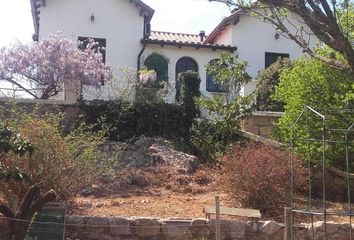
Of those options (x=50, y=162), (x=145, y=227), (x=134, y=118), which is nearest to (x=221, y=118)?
(x=134, y=118)

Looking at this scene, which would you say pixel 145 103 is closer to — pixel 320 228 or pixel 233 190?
pixel 233 190

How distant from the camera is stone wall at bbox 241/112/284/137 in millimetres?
15141

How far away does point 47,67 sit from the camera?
16672 millimetres

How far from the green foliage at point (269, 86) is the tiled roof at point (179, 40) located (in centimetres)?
422

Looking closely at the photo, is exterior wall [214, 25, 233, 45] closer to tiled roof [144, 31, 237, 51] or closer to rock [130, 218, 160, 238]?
tiled roof [144, 31, 237, 51]

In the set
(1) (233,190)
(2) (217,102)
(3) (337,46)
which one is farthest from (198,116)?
(3) (337,46)

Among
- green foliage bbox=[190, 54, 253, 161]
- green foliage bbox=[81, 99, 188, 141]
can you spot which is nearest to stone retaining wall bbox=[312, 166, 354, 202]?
green foliage bbox=[190, 54, 253, 161]

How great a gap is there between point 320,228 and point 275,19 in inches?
170

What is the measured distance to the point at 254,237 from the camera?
9.55 meters

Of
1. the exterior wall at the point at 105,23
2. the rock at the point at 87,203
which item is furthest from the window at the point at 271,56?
the rock at the point at 87,203

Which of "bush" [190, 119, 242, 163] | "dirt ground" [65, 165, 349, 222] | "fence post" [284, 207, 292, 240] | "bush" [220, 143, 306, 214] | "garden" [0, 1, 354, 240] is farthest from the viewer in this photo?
"bush" [190, 119, 242, 163]

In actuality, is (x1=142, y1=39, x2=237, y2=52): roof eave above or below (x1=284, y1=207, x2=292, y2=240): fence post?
above

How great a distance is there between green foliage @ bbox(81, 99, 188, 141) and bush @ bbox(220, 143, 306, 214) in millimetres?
5109

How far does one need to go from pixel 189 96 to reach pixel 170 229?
7.30m
